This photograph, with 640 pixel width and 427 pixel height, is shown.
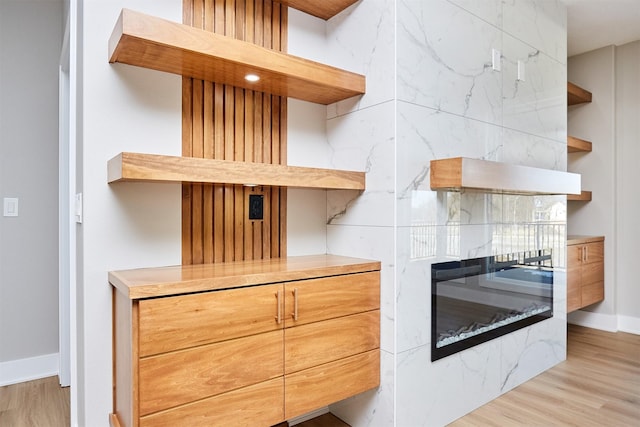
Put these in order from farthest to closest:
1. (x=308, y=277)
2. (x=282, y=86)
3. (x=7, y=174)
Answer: (x=7, y=174)
(x=282, y=86)
(x=308, y=277)

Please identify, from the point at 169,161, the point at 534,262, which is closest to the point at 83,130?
the point at 169,161

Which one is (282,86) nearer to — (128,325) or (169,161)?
(169,161)

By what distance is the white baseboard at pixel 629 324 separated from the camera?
3719 mm

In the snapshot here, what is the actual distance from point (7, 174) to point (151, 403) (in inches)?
85.2

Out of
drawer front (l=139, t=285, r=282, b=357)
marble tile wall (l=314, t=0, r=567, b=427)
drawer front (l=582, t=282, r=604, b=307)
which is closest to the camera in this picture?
drawer front (l=139, t=285, r=282, b=357)

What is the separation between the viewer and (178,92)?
1.89 m

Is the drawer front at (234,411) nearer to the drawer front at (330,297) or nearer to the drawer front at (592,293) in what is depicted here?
the drawer front at (330,297)

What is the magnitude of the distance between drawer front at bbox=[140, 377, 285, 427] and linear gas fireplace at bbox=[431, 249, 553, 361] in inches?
35.6

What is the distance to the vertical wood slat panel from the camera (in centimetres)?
193

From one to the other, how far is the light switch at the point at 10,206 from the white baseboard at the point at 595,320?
16.0 ft

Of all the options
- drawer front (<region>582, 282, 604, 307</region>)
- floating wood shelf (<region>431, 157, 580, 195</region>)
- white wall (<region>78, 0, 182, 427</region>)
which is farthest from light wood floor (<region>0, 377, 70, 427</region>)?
drawer front (<region>582, 282, 604, 307</region>)

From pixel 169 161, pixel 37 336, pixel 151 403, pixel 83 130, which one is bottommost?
pixel 37 336

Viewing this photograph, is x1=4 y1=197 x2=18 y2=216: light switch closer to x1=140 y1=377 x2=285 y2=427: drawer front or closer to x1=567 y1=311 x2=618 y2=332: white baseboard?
x1=140 y1=377 x2=285 y2=427: drawer front

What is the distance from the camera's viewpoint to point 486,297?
251 cm
